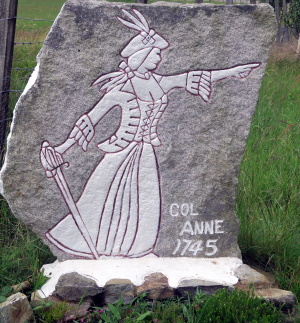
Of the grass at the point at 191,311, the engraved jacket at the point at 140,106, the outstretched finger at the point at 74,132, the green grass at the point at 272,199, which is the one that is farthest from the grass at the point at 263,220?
the engraved jacket at the point at 140,106

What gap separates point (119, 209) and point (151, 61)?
2.56 feet

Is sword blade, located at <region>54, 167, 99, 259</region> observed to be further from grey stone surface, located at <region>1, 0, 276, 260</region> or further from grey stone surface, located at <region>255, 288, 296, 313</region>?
grey stone surface, located at <region>255, 288, 296, 313</region>

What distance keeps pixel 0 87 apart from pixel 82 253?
3.93 ft

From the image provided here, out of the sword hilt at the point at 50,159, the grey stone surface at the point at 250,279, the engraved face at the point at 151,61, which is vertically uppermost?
the engraved face at the point at 151,61

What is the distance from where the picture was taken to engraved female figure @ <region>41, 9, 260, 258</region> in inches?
92.6

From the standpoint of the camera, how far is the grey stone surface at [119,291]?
7.52ft

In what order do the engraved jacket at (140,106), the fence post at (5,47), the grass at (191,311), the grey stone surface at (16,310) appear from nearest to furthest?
1. the grass at (191,311)
2. the grey stone surface at (16,310)
3. the engraved jacket at (140,106)
4. the fence post at (5,47)

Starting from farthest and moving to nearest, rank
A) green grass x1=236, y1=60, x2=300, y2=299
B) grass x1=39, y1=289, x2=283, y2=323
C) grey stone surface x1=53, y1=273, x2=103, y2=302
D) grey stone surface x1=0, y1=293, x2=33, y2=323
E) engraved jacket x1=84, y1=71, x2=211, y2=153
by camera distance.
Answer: green grass x1=236, y1=60, x2=300, y2=299 < engraved jacket x1=84, y1=71, x2=211, y2=153 < grey stone surface x1=53, y1=273, x2=103, y2=302 < grey stone surface x1=0, y1=293, x2=33, y2=323 < grass x1=39, y1=289, x2=283, y2=323

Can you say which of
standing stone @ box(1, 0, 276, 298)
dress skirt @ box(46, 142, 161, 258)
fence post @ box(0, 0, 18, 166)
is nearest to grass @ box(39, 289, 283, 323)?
standing stone @ box(1, 0, 276, 298)

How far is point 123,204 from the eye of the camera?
2451mm

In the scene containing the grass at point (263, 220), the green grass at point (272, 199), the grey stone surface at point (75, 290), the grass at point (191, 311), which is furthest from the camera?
→ the green grass at point (272, 199)

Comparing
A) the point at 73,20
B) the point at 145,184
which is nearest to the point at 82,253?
the point at 145,184

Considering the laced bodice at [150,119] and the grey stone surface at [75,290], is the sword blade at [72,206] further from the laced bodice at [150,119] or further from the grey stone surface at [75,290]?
the laced bodice at [150,119]

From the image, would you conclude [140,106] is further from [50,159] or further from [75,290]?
[75,290]
